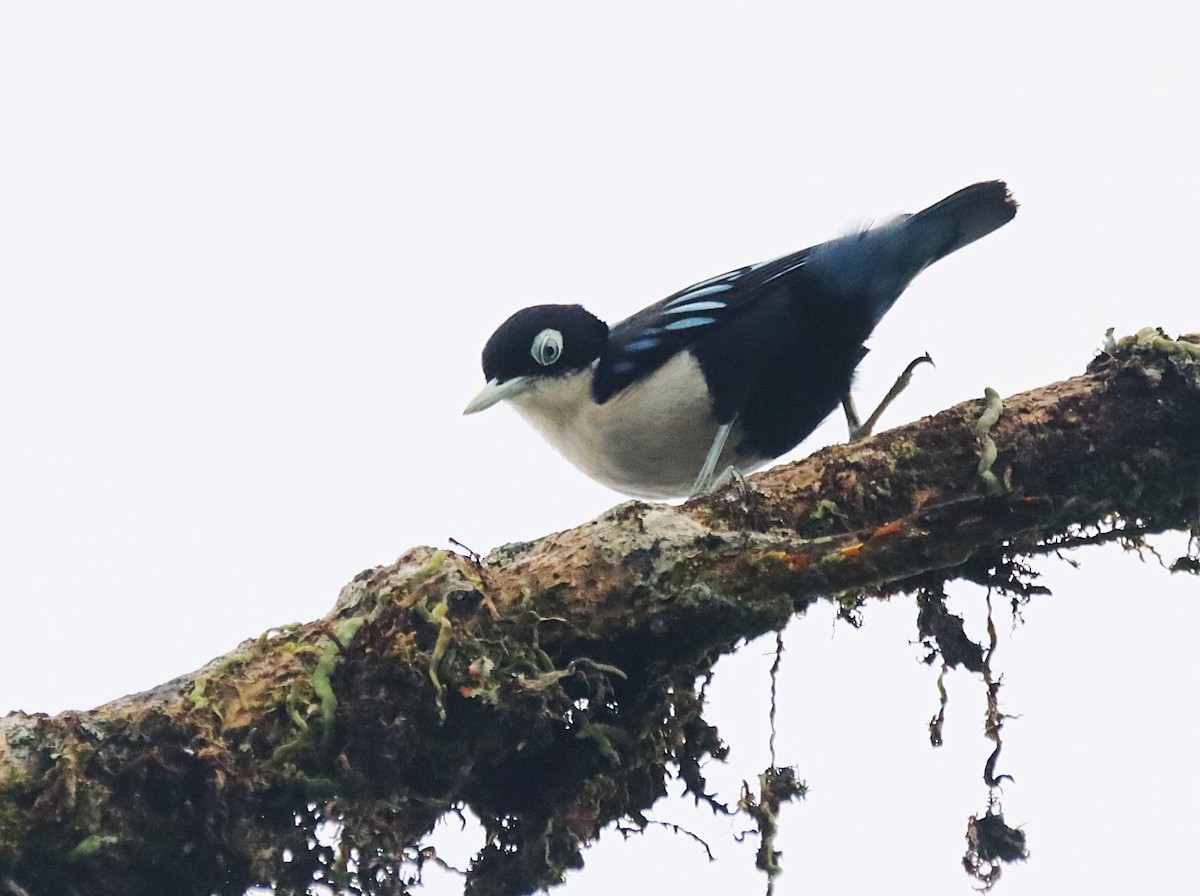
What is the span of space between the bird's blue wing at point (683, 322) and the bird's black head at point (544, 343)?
0.09 metres

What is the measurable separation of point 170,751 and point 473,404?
2.20 metres

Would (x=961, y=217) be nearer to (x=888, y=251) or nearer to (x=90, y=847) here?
(x=888, y=251)

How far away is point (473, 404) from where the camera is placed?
5090 mm

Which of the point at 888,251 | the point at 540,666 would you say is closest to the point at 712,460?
the point at 888,251

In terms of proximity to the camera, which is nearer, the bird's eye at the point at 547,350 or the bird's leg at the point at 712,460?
the bird's leg at the point at 712,460

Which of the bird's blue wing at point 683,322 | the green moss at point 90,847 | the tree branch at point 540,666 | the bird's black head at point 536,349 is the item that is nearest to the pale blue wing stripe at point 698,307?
the bird's blue wing at point 683,322

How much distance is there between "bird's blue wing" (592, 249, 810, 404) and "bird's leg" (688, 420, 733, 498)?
14.3 inches

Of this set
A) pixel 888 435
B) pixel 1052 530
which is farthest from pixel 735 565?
pixel 1052 530

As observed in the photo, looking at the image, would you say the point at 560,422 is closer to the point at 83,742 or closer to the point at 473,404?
the point at 473,404

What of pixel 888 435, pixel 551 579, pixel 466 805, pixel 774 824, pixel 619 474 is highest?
pixel 619 474

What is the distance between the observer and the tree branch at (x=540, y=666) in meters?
3.11

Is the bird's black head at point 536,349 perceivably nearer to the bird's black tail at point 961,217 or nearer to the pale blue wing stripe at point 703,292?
the pale blue wing stripe at point 703,292

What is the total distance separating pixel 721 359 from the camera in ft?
16.0

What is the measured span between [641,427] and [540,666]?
1640 millimetres
